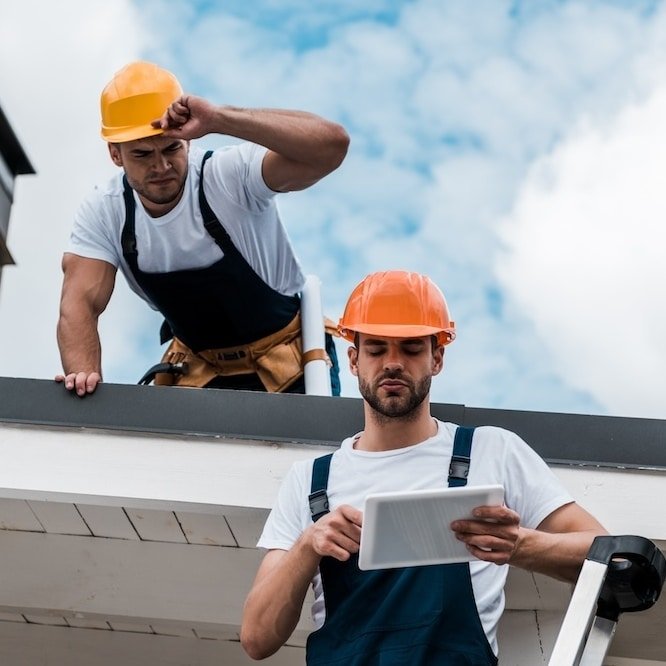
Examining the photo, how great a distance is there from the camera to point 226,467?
13.1 feet

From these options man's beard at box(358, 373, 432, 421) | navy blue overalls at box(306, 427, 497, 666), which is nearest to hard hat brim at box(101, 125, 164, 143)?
man's beard at box(358, 373, 432, 421)

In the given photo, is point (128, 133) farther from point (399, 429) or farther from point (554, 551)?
point (554, 551)

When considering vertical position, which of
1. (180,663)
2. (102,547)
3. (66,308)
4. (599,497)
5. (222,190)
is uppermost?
(222,190)

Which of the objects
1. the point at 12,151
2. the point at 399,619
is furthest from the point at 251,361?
the point at 12,151

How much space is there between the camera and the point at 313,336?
17.5 ft

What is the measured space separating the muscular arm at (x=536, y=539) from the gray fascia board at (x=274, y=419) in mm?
484

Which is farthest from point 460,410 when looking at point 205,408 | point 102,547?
point 102,547

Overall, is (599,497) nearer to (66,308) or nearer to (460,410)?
(460,410)

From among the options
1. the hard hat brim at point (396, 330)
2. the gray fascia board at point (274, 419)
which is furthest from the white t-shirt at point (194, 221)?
the hard hat brim at point (396, 330)

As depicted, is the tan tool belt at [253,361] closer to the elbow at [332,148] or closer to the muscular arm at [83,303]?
the muscular arm at [83,303]

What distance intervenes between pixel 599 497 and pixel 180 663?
63.8 inches

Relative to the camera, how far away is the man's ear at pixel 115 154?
16.2ft

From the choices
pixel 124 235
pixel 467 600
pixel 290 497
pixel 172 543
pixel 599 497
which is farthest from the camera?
pixel 124 235

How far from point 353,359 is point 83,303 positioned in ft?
5.10
